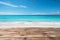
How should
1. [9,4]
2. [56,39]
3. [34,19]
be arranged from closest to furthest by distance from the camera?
[56,39], [9,4], [34,19]

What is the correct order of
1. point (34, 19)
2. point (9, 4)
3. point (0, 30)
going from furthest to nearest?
1. point (34, 19)
2. point (9, 4)
3. point (0, 30)

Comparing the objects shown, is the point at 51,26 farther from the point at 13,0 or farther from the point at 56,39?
the point at 13,0

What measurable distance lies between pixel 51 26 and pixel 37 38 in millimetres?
277

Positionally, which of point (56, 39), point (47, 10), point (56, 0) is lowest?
point (56, 39)

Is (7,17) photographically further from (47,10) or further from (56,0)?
(56,0)

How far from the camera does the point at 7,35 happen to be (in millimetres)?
1086

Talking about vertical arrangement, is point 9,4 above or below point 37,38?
above

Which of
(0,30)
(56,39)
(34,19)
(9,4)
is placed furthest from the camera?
(34,19)

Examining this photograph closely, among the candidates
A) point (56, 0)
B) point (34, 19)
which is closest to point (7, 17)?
point (34, 19)

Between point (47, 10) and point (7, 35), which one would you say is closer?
point (7, 35)

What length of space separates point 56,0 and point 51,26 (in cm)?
36

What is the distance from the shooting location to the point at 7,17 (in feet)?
4.62

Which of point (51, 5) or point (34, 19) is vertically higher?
point (51, 5)

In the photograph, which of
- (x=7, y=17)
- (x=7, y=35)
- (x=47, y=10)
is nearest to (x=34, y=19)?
(x=47, y=10)
